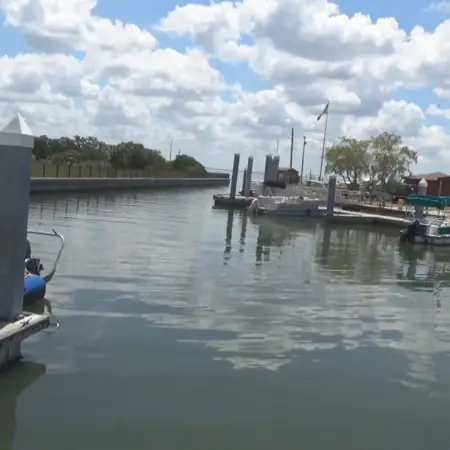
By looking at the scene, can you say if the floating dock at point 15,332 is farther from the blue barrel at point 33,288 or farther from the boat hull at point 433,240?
the boat hull at point 433,240

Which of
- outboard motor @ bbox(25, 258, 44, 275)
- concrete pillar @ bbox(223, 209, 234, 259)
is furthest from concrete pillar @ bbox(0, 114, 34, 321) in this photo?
concrete pillar @ bbox(223, 209, 234, 259)

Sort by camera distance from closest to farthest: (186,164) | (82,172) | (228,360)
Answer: (228,360), (82,172), (186,164)

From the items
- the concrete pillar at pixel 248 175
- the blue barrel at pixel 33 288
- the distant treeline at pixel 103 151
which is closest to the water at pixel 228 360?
the blue barrel at pixel 33 288

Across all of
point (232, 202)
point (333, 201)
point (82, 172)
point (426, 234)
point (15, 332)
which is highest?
point (82, 172)

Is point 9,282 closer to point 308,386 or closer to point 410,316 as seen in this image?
point 308,386

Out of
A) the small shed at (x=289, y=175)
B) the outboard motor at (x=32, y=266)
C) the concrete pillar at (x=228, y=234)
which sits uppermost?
the small shed at (x=289, y=175)

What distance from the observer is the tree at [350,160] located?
77.2 m

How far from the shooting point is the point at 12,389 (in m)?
9.80

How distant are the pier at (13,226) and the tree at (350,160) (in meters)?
69.2

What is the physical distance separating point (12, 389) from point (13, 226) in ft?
7.09

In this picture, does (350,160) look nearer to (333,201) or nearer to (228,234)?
(333,201)

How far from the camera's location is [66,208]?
42.0 metres

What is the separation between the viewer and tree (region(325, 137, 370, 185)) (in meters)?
77.2

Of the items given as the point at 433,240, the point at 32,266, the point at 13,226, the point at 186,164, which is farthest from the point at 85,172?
the point at 13,226
